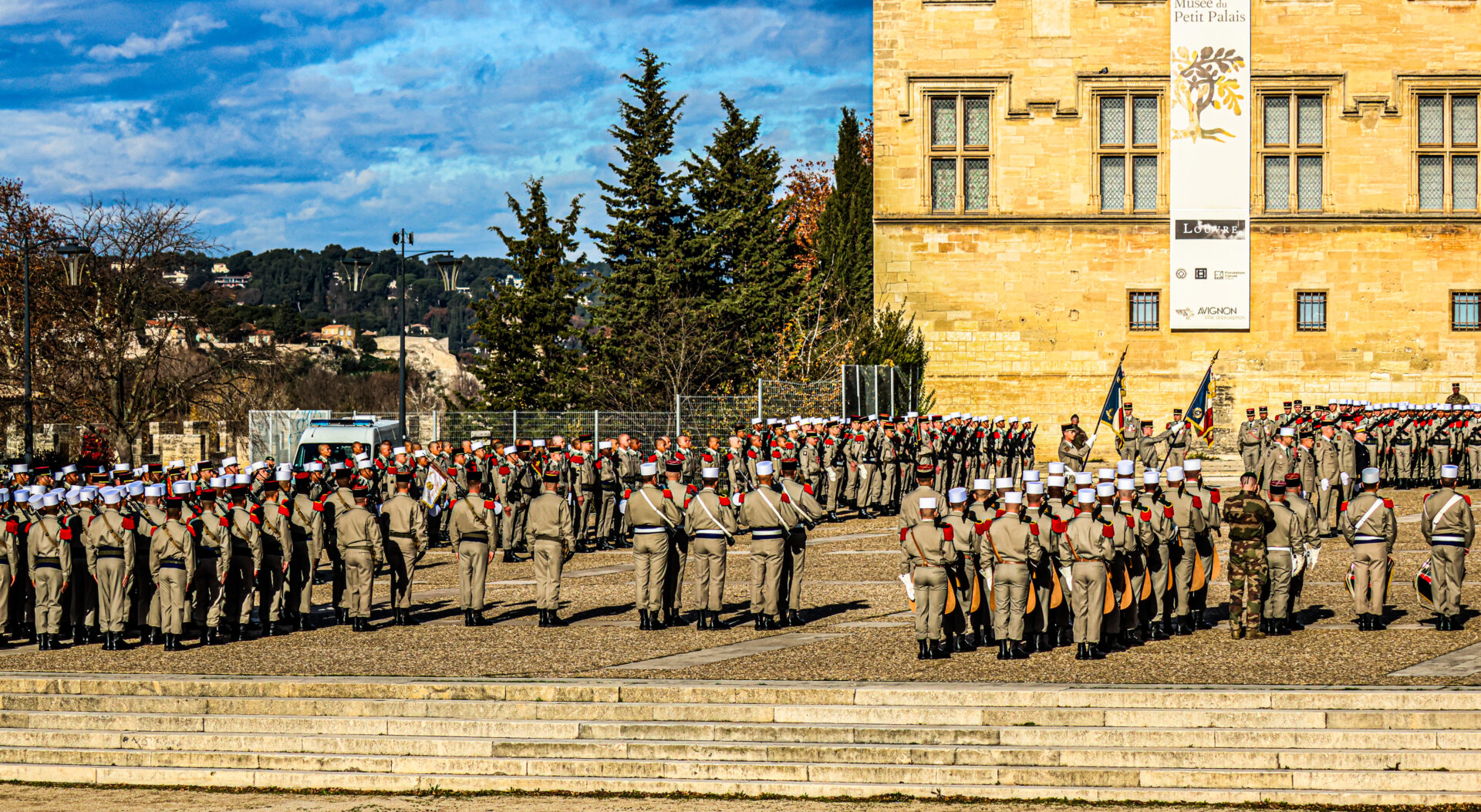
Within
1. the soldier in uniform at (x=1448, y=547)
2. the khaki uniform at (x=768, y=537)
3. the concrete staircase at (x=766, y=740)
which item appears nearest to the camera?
the concrete staircase at (x=766, y=740)

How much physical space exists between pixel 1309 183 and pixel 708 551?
24900 millimetres

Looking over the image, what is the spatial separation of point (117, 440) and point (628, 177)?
1418 cm

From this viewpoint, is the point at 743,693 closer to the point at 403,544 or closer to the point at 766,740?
the point at 766,740

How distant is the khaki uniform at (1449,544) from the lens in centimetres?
1415

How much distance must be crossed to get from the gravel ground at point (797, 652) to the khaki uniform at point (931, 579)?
1.16 feet

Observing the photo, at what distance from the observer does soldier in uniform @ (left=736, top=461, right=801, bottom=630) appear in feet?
49.9

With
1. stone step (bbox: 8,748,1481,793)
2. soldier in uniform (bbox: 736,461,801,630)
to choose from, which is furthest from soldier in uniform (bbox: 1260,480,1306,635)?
soldier in uniform (bbox: 736,461,801,630)

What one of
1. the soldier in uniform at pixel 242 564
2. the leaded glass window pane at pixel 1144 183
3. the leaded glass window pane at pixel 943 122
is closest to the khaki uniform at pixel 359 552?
the soldier in uniform at pixel 242 564

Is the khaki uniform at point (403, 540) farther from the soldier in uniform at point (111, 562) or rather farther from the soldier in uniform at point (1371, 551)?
the soldier in uniform at point (1371, 551)

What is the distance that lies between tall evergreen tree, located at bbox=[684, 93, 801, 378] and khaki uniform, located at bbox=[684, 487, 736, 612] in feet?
66.4

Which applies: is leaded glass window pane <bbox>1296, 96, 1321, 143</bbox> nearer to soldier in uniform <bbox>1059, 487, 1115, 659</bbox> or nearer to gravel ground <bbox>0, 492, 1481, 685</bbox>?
gravel ground <bbox>0, 492, 1481, 685</bbox>

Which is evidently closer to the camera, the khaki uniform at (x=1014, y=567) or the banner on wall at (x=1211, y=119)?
the khaki uniform at (x=1014, y=567)

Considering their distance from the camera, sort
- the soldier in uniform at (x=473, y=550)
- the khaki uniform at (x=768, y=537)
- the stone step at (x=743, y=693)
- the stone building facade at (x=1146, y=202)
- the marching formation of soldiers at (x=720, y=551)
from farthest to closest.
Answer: the stone building facade at (x=1146, y=202) → the soldier in uniform at (x=473, y=550) → the khaki uniform at (x=768, y=537) → the marching formation of soldiers at (x=720, y=551) → the stone step at (x=743, y=693)

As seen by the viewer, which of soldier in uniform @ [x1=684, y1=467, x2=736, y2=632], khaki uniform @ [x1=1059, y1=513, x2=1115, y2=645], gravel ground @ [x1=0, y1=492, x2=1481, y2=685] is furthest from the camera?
soldier in uniform @ [x1=684, y1=467, x2=736, y2=632]
